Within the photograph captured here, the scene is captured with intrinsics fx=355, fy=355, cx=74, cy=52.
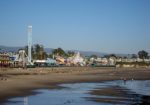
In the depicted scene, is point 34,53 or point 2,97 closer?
point 2,97

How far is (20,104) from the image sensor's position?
23594mm

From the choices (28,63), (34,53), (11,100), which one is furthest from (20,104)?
(34,53)

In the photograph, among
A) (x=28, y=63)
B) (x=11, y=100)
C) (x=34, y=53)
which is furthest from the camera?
(x=34, y=53)

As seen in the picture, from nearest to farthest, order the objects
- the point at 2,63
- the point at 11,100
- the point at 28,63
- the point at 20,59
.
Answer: the point at 11,100 → the point at 2,63 → the point at 28,63 → the point at 20,59

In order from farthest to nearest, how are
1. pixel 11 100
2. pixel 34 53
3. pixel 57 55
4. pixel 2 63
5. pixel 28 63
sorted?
1. pixel 57 55
2. pixel 34 53
3. pixel 28 63
4. pixel 2 63
5. pixel 11 100

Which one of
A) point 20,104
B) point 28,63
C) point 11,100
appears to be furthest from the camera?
point 28,63

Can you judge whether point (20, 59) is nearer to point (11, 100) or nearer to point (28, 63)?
point (28, 63)

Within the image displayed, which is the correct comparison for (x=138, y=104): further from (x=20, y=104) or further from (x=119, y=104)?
(x=20, y=104)

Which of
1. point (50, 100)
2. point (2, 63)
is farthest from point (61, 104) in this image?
point (2, 63)

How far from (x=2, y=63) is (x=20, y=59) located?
23.0 m

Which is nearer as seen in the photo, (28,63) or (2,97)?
(2,97)

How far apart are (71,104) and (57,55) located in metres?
173

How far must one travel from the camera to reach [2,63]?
118 m

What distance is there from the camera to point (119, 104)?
2447 cm
